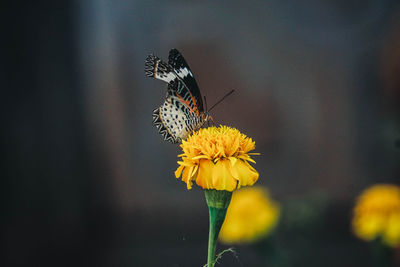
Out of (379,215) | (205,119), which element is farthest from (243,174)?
(379,215)

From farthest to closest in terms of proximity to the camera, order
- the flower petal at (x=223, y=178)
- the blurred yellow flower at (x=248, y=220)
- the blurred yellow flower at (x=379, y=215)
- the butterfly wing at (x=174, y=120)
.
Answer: the blurred yellow flower at (x=248, y=220), the blurred yellow flower at (x=379, y=215), the butterfly wing at (x=174, y=120), the flower petal at (x=223, y=178)

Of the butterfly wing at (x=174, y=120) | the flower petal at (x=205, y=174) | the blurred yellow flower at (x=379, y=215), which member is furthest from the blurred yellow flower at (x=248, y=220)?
the flower petal at (x=205, y=174)

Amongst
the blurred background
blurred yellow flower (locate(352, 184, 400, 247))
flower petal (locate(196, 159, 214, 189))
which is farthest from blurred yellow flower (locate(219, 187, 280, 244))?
the blurred background

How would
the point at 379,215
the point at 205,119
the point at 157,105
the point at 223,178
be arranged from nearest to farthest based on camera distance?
the point at 223,178 < the point at 205,119 < the point at 379,215 < the point at 157,105

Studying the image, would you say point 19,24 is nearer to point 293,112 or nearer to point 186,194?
point 186,194

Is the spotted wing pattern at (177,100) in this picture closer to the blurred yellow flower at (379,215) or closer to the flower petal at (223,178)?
the flower petal at (223,178)

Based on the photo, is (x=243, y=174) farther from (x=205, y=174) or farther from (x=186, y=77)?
(x=186, y=77)

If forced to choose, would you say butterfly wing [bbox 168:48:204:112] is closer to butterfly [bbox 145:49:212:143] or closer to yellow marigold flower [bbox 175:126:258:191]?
butterfly [bbox 145:49:212:143]
